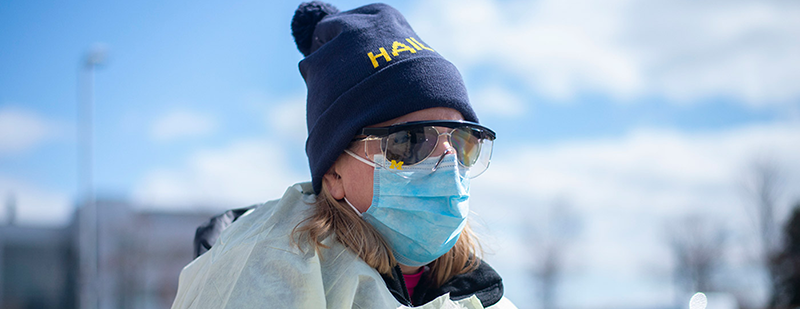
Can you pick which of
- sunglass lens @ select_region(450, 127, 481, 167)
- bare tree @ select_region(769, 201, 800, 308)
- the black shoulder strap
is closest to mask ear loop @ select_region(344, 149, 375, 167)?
sunglass lens @ select_region(450, 127, 481, 167)

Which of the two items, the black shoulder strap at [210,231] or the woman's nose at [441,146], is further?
the black shoulder strap at [210,231]

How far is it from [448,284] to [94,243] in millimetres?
17322

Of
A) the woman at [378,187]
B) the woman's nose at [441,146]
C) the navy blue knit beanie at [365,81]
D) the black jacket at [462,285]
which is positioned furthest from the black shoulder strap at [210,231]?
the woman's nose at [441,146]

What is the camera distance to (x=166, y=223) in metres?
32.4

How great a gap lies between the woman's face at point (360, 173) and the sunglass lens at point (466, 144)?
0.18ft

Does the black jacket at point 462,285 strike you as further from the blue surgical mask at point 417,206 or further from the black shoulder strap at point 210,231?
the blue surgical mask at point 417,206

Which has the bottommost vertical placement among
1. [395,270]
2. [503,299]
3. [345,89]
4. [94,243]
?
[94,243]

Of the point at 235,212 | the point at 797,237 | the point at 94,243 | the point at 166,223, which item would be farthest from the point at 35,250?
the point at 797,237

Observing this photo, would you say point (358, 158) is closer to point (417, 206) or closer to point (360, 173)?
point (360, 173)

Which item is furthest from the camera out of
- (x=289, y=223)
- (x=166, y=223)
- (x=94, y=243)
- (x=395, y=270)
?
(x=166, y=223)

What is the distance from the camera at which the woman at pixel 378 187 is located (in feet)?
5.72

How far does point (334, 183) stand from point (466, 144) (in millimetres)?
548

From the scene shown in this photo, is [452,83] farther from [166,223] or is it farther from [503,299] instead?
[166,223]

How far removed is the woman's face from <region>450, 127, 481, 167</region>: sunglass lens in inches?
2.2
